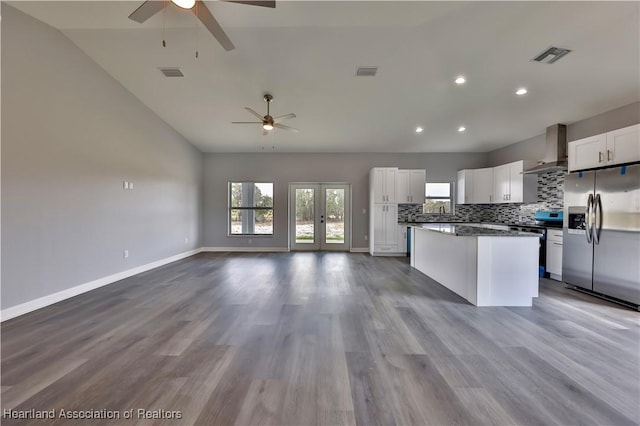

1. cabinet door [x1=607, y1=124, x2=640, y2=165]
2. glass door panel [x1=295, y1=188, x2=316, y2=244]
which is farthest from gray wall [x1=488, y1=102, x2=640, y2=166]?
glass door panel [x1=295, y1=188, x2=316, y2=244]

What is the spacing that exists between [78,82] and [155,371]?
411 cm

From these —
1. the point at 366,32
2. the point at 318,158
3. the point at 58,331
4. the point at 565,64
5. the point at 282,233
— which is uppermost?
the point at 366,32

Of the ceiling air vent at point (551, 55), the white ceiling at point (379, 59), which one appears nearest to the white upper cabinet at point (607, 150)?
the white ceiling at point (379, 59)

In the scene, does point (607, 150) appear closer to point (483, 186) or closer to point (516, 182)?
point (516, 182)

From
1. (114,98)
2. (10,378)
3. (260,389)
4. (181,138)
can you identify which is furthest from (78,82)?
(260,389)

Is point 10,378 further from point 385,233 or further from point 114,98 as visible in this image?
point 385,233

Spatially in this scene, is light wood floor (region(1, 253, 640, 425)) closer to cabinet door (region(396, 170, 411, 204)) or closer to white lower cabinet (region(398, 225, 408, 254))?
white lower cabinet (region(398, 225, 408, 254))

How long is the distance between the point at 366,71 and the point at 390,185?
3437 mm

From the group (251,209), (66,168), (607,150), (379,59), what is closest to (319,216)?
(251,209)

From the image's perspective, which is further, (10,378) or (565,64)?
(565,64)

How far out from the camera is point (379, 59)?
3.70 meters

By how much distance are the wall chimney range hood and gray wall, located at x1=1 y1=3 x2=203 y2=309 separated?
769 centimetres

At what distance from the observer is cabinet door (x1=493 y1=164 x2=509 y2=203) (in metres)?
5.90

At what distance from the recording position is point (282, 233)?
7496mm
